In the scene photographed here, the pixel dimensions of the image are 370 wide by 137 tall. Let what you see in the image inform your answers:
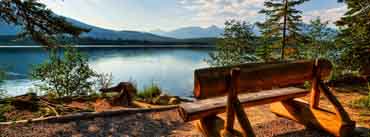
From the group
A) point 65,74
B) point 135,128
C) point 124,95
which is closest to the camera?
point 135,128

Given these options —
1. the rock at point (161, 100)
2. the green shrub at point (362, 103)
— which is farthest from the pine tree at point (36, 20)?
the green shrub at point (362, 103)

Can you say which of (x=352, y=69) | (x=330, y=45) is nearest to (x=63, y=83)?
(x=330, y=45)

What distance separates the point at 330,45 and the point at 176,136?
673 cm

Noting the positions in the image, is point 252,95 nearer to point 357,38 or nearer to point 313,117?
point 313,117

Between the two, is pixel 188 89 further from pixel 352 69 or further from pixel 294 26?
pixel 352 69

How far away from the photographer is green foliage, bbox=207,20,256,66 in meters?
10.4

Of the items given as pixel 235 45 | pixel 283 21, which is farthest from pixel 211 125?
pixel 283 21

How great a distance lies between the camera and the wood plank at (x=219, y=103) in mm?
2746

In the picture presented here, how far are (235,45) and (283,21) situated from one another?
2763 millimetres

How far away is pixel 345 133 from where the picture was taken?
3.08 meters

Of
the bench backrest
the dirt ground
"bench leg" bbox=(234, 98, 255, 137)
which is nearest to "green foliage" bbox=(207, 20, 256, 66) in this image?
the dirt ground

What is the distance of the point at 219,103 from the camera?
10.00 feet

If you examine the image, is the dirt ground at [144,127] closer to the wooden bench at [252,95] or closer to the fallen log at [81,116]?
the fallen log at [81,116]

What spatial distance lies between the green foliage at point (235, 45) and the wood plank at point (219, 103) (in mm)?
6714
